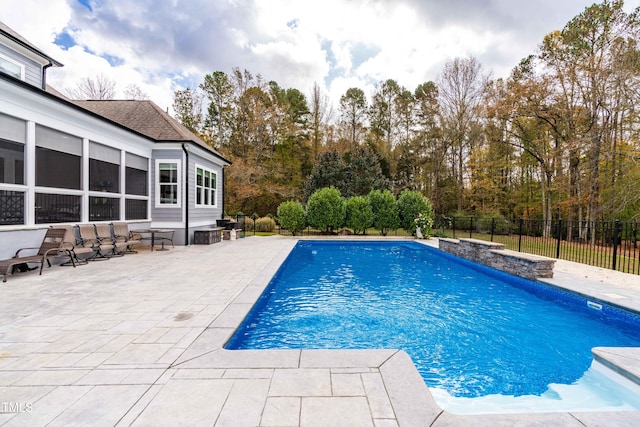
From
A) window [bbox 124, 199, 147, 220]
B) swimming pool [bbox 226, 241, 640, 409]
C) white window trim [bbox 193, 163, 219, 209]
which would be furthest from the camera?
white window trim [bbox 193, 163, 219, 209]

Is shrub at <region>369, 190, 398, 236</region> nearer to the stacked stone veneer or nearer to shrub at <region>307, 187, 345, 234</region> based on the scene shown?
shrub at <region>307, 187, 345, 234</region>

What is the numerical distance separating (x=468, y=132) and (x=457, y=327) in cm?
1891

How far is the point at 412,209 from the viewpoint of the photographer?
1495 centimetres

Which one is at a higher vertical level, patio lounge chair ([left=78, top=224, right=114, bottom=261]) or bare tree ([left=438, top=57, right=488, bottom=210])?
bare tree ([left=438, top=57, right=488, bottom=210])

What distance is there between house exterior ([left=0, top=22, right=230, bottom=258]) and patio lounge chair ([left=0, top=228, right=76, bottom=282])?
Result: 285mm

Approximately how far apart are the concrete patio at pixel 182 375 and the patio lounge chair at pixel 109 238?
3928mm

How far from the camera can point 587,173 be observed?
13.9m

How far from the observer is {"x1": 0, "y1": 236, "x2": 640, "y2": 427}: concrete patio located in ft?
6.25

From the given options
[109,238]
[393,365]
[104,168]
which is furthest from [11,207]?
[393,365]

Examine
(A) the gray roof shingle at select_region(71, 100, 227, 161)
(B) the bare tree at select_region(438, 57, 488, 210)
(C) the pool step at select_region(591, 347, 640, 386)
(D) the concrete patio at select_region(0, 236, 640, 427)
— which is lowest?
(D) the concrete patio at select_region(0, 236, 640, 427)

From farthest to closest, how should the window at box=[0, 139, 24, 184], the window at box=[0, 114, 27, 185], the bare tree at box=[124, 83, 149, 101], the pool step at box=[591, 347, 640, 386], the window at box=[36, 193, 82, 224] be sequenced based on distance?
the bare tree at box=[124, 83, 149, 101]
the window at box=[0, 139, 24, 184]
the window at box=[36, 193, 82, 224]
the window at box=[0, 114, 27, 185]
the pool step at box=[591, 347, 640, 386]

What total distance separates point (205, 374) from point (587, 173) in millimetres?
17852

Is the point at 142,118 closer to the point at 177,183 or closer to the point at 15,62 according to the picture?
the point at 177,183

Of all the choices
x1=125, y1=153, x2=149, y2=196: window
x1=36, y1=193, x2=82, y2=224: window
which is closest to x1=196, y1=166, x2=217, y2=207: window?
x1=125, y1=153, x2=149, y2=196: window
